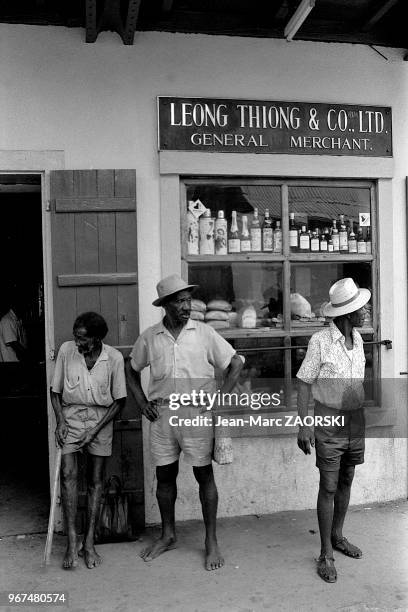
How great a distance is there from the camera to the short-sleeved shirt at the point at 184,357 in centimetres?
382

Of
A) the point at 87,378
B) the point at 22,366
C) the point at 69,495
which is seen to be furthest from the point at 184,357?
the point at 22,366

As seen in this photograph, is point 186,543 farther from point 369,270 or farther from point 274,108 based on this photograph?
point 274,108

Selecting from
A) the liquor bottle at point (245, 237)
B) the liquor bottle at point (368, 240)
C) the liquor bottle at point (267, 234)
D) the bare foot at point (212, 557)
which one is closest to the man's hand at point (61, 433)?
the bare foot at point (212, 557)

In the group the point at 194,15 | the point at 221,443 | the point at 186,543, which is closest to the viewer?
the point at 221,443

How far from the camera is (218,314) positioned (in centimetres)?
470

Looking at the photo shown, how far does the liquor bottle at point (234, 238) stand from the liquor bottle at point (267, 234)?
→ 8.3 inches

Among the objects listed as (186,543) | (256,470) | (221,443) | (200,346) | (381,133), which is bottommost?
(186,543)

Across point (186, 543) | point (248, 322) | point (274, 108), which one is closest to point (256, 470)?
point (186, 543)

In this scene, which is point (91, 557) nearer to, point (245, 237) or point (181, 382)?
point (181, 382)

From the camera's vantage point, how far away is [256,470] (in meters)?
4.65

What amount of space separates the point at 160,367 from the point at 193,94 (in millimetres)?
2127

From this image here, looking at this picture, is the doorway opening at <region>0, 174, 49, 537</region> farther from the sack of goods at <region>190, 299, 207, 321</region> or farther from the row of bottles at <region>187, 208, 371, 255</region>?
the sack of goods at <region>190, 299, 207, 321</region>

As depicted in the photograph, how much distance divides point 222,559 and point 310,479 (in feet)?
3.87

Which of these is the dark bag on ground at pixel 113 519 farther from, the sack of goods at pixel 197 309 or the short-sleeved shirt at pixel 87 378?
the sack of goods at pixel 197 309
